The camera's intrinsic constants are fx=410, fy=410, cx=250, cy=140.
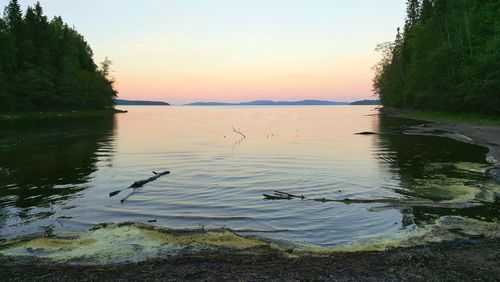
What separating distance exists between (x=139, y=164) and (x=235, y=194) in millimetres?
13018

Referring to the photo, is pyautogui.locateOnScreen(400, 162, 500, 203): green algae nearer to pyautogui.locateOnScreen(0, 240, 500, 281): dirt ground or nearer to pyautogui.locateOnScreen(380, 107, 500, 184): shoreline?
pyautogui.locateOnScreen(380, 107, 500, 184): shoreline

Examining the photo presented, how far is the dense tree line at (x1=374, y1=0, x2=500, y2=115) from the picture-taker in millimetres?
58906

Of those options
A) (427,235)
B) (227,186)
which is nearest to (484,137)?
(227,186)

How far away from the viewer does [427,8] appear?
103 metres

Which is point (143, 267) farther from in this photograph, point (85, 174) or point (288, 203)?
point (85, 174)

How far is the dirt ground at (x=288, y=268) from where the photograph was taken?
918 cm

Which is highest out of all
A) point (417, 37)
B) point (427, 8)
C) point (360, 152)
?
point (427, 8)

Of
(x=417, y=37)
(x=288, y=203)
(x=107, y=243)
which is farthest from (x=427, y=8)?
(x=107, y=243)

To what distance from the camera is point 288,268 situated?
32.3 feet

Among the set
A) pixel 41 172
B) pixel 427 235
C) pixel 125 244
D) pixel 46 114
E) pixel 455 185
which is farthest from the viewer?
pixel 46 114

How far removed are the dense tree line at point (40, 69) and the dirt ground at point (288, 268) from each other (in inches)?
3583

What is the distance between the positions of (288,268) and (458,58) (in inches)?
2981

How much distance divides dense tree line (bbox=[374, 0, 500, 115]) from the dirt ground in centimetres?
5372

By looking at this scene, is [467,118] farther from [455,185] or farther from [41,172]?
[41,172]
